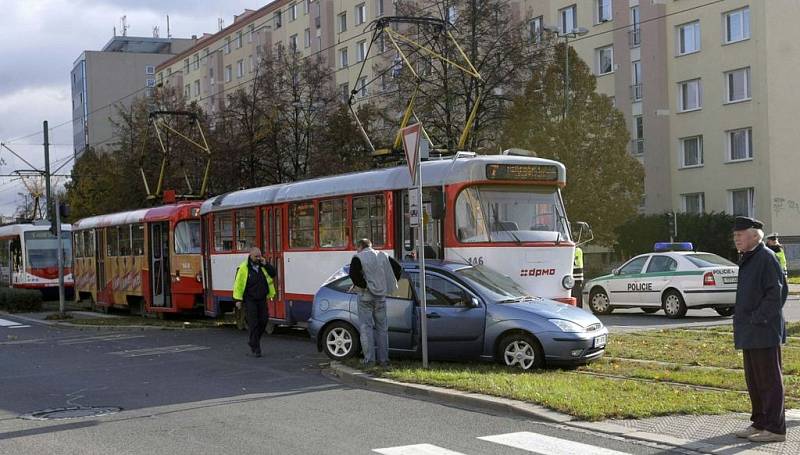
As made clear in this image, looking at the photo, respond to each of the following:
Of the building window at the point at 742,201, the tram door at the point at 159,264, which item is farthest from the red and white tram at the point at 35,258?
the building window at the point at 742,201

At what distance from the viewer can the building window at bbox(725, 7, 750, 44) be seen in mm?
41250

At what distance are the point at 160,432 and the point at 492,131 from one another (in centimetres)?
2904

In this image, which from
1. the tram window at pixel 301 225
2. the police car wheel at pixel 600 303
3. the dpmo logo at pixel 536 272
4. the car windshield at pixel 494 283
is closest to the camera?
the car windshield at pixel 494 283

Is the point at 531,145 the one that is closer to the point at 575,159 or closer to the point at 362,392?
the point at 575,159

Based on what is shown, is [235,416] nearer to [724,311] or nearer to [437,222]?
[437,222]

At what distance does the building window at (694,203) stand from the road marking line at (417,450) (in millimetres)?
38594

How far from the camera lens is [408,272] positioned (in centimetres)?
1323

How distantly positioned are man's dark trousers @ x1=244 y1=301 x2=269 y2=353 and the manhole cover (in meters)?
4.75

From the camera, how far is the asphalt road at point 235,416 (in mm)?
7723

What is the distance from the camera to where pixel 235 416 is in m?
9.24

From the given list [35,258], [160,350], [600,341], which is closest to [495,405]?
[600,341]

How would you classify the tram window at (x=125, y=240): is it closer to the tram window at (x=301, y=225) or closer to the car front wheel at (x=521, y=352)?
the tram window at (x=301, y=225)

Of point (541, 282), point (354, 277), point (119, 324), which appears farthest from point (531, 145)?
point (354, 277)

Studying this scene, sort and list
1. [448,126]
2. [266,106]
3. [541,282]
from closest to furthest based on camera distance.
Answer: [541,282]
[448,126]
[266,106]
